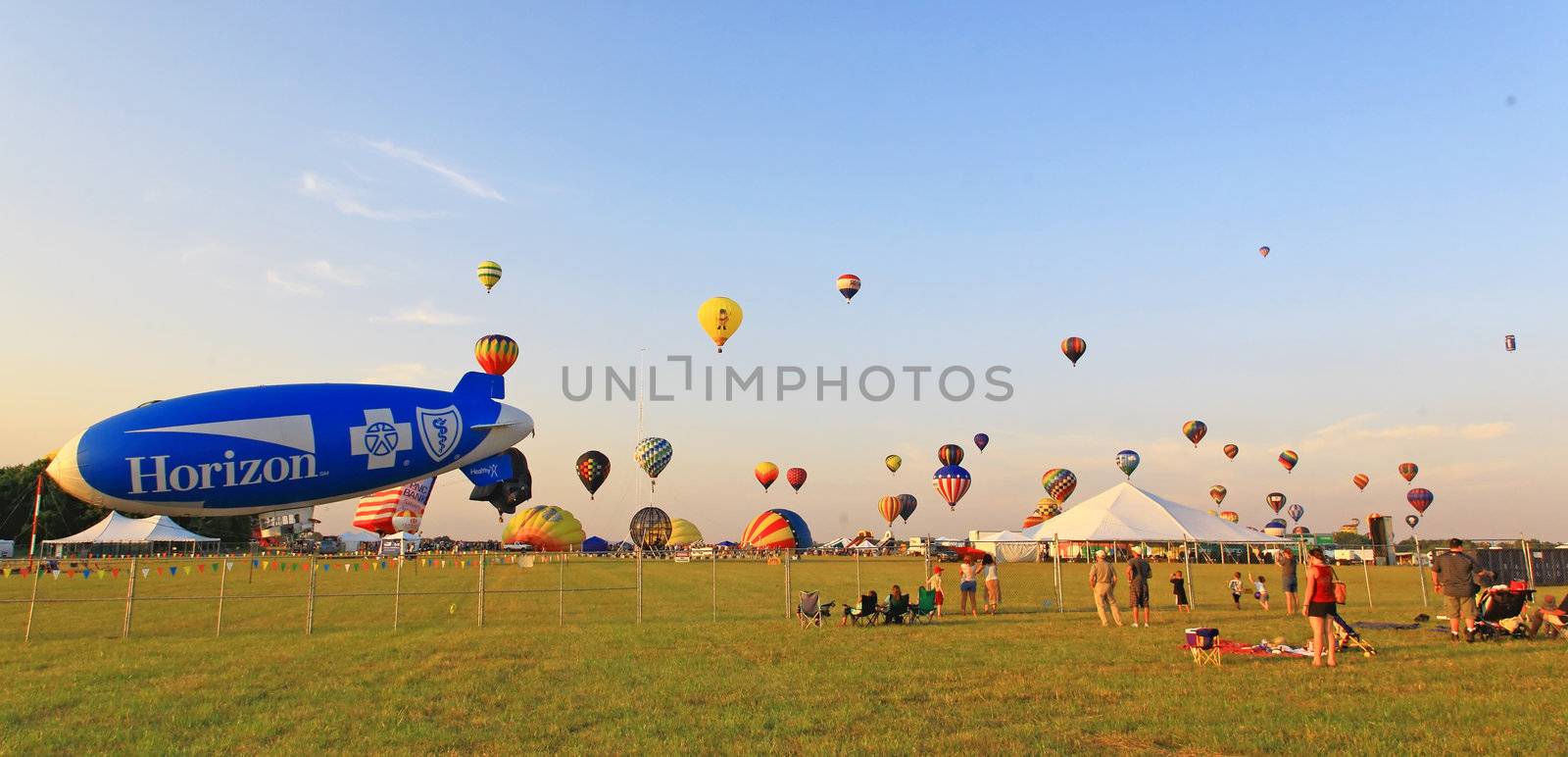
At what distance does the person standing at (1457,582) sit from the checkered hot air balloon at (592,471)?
71249mm

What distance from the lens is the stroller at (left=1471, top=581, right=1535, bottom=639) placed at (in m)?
17.5

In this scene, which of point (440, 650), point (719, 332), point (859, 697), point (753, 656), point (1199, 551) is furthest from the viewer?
point (1199, 551)

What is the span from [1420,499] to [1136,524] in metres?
89.8

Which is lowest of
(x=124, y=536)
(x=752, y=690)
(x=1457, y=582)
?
(x=752, y=690)

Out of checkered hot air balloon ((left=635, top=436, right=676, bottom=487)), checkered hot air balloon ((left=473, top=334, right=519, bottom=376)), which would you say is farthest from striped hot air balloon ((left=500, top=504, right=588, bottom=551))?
checkered hot air balloon ((left=473, top=334, right=519, bottom=376))

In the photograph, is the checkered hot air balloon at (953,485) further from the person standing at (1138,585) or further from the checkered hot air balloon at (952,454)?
the person standing at (1138,585)

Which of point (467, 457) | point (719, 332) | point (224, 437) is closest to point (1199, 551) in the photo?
point (719, 332)

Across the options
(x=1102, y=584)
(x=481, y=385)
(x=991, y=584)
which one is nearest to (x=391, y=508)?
(x=481, y=385)

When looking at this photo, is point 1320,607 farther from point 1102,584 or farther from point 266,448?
point 266,448

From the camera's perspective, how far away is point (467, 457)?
21859 mm

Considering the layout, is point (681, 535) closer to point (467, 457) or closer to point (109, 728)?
point (467, 457)

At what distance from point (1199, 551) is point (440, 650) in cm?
8113

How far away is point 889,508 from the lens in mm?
113438

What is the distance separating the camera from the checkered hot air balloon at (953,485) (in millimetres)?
87375
